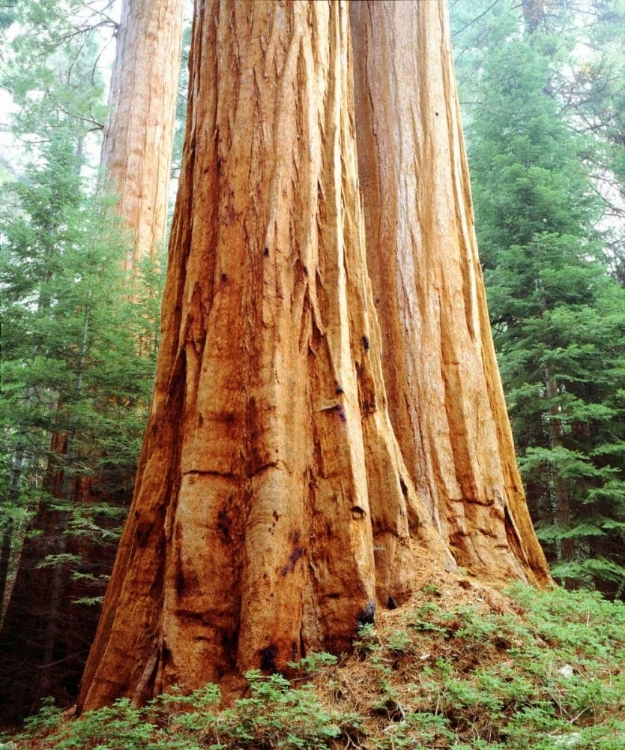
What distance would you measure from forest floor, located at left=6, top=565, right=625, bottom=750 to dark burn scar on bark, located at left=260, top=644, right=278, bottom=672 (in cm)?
8

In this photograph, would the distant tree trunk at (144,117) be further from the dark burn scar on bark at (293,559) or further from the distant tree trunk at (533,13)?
the distant tree trunk at (533,13)

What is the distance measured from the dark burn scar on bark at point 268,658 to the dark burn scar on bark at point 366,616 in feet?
1.45

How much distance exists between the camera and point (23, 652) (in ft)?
22.5

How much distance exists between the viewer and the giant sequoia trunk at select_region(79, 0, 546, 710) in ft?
10.5

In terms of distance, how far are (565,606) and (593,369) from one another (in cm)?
520

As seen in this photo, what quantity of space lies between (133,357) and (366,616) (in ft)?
15.8

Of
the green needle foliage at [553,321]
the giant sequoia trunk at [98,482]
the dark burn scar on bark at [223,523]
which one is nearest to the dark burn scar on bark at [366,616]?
the dark burn scar on bark at [223,523]

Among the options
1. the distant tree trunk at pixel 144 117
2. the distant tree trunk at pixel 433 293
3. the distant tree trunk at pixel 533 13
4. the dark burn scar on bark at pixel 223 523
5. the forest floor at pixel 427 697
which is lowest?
the forest floor at pixel 427 697

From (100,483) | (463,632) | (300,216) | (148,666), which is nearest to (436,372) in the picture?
(300,216)

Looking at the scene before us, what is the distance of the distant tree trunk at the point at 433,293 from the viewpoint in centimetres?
442

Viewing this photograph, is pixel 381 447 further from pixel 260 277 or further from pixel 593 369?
pixel 593 369

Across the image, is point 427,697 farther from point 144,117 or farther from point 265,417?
point 144,117

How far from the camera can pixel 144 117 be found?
9688mm

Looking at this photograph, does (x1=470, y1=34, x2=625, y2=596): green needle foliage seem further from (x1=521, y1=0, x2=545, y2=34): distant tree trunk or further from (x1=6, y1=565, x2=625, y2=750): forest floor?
(x1=521, y1=0, x2=545, y2=34): distant tree trunk
